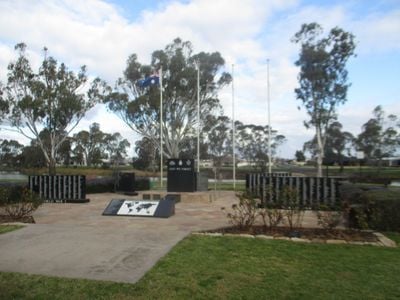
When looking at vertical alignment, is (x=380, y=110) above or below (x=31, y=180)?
above

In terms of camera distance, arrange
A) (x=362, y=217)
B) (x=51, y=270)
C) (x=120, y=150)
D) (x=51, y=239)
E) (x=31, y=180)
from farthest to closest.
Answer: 1. (x=120, y=150)
2. (x=31, y=180)
3. (x=362, y=217)
4. (x=51, y=239)
5. (x=51, y=270)

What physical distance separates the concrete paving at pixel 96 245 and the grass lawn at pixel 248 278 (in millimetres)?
261

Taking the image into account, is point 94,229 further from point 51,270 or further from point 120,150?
point 120,150

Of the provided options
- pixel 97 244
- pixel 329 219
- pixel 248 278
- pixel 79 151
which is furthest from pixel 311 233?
pixel 79 151

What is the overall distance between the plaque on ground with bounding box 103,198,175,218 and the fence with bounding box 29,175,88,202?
13.0 ft

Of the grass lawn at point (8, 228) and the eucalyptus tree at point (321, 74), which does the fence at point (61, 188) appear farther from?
the eucalyptus tree at point (321, 74)

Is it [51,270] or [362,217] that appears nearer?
[51,270]

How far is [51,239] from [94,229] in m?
1.00

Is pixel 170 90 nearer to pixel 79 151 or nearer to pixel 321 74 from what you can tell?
pixel 321 74

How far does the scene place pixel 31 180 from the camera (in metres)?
13.4

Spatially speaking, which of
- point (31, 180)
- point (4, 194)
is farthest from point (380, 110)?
point (4, 194)

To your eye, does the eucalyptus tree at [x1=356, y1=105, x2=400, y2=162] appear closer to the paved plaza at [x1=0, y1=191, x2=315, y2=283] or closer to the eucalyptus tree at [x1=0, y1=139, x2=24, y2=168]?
the paved plaza at [x1=0, y1=191, x2=315, y2=283]

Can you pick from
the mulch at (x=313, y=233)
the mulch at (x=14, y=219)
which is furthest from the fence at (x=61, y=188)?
the mulch at (x=313, y=233)

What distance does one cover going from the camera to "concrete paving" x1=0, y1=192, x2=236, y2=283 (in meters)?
4.58
